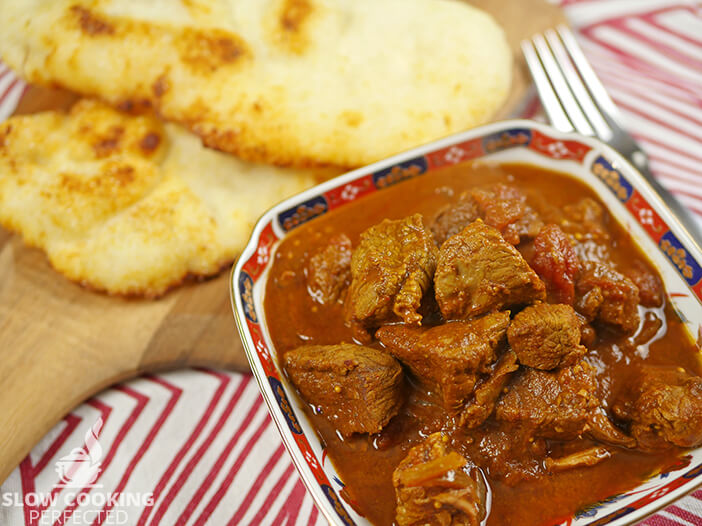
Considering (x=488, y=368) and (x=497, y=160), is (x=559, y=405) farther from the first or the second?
(x=497, y=160)

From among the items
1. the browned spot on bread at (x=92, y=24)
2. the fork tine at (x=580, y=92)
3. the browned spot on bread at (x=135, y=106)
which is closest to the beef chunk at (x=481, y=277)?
the fork tine at (x=580, y=92)

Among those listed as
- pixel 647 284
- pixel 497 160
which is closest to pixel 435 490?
pixel 647 284

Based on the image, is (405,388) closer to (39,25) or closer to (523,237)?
(523,237)

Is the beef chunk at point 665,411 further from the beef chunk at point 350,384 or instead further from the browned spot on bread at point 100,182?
the browned spot on bread at point 100,182

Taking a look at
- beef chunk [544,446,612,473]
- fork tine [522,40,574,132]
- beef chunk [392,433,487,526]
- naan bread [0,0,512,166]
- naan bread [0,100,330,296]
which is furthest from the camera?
fork tine [522,40,574,132]

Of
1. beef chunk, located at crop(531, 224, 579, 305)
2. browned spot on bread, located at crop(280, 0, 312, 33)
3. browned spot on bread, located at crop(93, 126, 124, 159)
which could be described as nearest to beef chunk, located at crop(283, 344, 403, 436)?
beef chunk, located at crop(531, 224, 579, 305)

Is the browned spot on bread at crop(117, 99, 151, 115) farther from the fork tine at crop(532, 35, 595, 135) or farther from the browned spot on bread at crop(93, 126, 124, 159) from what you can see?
the fork tine at crop(532, 35, 595, 135)
